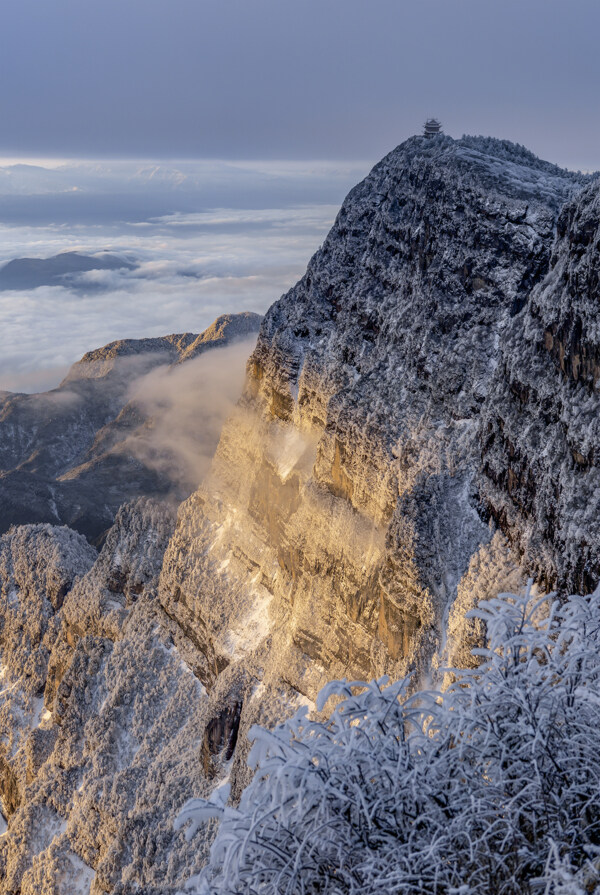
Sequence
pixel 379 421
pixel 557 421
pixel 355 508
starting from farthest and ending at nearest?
pixel 355 508, pixel 379 421, pixel 557 421

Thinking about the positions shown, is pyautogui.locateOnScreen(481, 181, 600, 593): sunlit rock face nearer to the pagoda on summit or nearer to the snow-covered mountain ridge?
the snow-covered mountain ridge


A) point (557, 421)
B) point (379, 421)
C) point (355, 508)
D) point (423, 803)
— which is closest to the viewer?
point (423, 803)

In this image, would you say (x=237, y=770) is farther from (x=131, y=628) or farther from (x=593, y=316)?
(x=593, y=316)

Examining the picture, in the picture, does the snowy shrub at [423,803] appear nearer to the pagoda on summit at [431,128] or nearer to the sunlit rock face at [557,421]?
the sunlit rock face at [557,421]

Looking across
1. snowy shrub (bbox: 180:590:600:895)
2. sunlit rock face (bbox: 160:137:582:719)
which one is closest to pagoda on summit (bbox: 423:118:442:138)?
sunlit rock face (bbox: 160:137:582:719)

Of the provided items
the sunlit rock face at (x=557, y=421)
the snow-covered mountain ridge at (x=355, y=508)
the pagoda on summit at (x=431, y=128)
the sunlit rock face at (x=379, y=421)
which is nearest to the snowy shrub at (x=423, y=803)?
the sunlit rock face at (x=557, y=421)

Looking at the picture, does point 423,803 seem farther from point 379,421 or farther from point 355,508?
point 355,508

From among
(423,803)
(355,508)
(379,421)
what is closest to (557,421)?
(379,421)
